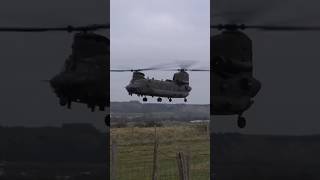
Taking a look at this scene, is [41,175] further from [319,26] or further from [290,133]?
[319,26]

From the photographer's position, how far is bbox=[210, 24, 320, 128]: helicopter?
505cm

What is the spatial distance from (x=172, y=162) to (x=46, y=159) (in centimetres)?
772

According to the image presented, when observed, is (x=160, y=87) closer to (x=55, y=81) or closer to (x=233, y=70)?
(x=233, y=70)

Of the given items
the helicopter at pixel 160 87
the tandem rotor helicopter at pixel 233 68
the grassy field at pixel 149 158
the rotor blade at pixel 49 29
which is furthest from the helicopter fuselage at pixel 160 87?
the rotor blade at pixel 49 29

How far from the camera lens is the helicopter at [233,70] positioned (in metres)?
5.05

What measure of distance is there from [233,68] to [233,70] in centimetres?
2

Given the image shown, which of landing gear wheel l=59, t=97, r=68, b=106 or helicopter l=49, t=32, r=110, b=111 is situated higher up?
helicopter l=49, t=32, r=110, b=111

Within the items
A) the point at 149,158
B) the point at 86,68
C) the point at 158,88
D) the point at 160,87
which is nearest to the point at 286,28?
the point at 86,68

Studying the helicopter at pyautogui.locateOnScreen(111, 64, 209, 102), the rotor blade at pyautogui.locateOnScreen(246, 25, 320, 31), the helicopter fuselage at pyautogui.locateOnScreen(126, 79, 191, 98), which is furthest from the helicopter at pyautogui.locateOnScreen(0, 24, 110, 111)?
the helicopter fuselage at pyautogui.locateOnScreen(126, 79, 191, 98)

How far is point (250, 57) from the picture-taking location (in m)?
5.10

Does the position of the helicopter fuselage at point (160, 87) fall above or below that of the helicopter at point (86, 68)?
above

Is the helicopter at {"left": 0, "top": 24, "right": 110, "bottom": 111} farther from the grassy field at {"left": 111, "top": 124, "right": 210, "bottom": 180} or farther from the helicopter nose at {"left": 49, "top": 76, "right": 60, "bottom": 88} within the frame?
the grassy field at {"left": 111, "top": 124, "right": 210, "bottom": 180}

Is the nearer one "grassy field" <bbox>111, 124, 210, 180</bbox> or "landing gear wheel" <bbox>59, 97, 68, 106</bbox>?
"landing gear wheel" <bbox>59, 97, 68, 106</bbox>

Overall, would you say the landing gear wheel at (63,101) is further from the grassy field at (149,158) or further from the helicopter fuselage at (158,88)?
the helicopter fuselage at (158,88)
